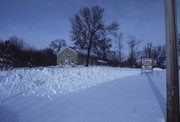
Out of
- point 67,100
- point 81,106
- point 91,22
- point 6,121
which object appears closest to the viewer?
point 6,121

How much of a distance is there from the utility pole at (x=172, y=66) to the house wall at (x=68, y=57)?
41.4 metres

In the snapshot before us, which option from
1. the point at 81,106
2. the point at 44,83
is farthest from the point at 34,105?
the point at 44,83

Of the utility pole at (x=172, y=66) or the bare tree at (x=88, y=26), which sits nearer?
the utility pole at (x=172, y=66)

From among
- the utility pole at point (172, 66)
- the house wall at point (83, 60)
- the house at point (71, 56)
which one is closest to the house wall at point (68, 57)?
the house at point (71, 56)

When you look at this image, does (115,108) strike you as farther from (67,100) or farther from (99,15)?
(99,15)

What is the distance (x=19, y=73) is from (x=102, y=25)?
967 inches

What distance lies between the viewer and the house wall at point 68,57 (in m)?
44.4

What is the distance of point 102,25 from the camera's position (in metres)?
30.0

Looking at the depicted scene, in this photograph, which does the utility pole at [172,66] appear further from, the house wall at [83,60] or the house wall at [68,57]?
the house wall at [83,60]

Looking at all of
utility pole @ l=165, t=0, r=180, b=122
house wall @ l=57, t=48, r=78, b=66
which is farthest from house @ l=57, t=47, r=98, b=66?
utility pole @ l=165, t=0, r=180, b=122

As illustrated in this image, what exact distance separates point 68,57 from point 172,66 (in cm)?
4355

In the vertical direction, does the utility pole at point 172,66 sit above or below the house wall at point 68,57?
below

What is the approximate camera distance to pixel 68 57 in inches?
1795

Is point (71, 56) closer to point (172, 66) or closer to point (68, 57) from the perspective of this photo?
point (68, 57)
